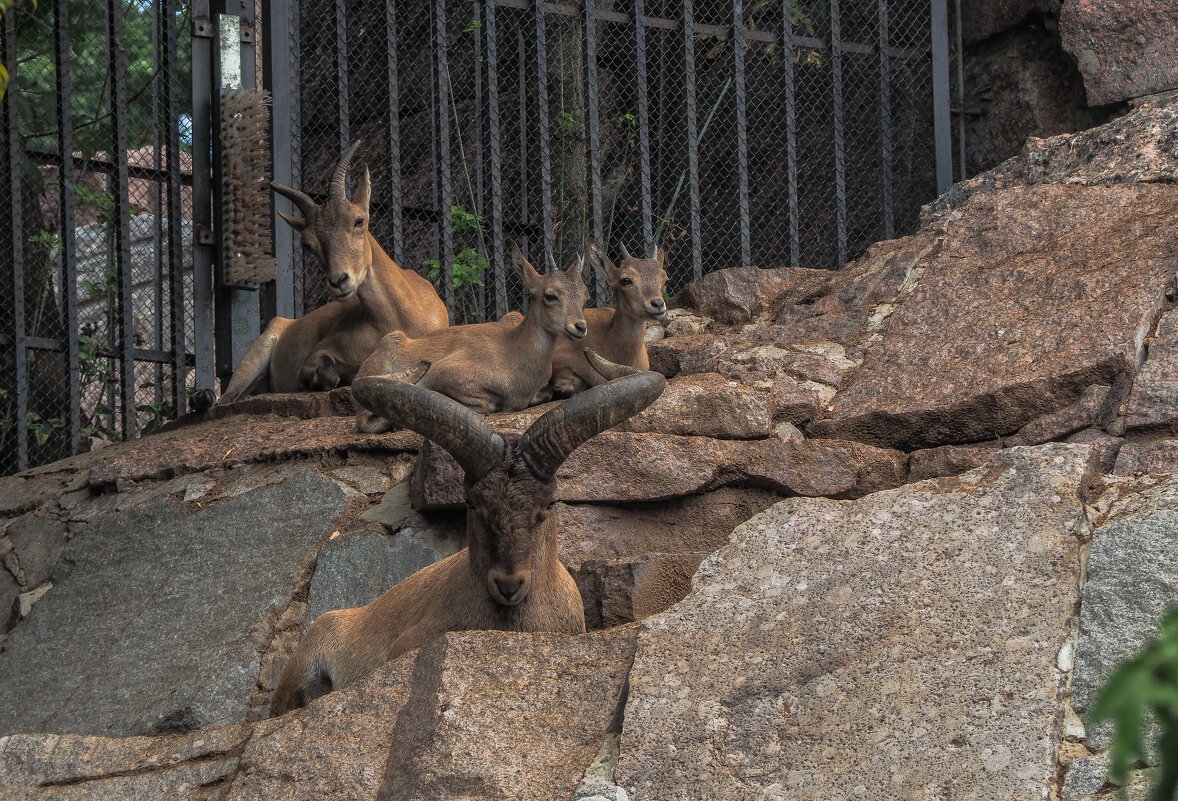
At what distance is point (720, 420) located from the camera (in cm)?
708

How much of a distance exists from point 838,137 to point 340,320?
3.29 meters

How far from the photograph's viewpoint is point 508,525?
5.53 m

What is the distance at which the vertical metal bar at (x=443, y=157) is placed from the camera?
9250 millimetres

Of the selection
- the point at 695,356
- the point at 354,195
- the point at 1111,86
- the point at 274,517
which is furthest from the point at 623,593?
the point at 1111,86

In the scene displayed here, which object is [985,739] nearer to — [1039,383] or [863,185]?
[1039,383]

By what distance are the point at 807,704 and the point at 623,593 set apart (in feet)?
5.57

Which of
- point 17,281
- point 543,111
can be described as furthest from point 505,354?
point 17,281

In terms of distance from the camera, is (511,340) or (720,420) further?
(511,340)

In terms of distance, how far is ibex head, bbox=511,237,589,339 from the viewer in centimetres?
823

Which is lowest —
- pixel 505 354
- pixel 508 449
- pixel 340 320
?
pixel 508 449

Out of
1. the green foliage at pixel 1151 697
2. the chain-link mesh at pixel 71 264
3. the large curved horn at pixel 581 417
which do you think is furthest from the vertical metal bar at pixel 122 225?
the green foliage at pixel 1151 697

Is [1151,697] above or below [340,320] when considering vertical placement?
below

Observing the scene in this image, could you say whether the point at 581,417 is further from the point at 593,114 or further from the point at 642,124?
the point at 593,114

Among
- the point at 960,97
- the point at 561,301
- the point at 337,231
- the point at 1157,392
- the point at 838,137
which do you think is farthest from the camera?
the point at 960,97
